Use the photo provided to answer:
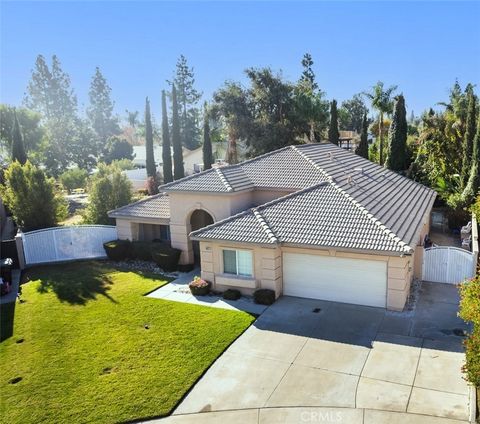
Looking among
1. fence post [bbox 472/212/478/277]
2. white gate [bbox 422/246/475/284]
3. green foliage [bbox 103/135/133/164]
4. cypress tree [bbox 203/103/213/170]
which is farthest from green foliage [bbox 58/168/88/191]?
white gate [bbox 422/246/475/284]

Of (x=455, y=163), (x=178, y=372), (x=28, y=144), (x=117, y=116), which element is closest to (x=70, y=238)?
(x=178, y=372)

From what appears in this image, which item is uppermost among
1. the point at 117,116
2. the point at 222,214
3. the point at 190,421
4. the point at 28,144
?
the point at 117,116

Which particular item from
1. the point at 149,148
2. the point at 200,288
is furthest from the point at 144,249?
the point at 149,148

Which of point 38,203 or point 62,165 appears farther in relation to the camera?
point 62,165

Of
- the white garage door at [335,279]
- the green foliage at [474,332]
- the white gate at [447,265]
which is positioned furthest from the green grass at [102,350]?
the white gate at [447,265]

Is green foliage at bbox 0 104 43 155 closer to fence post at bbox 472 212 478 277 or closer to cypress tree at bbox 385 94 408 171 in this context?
cypress tree at bbox 385 94 408 171

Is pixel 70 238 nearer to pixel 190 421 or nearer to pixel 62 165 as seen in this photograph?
pixel 190 421

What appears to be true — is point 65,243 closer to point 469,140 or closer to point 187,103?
point 469,140
